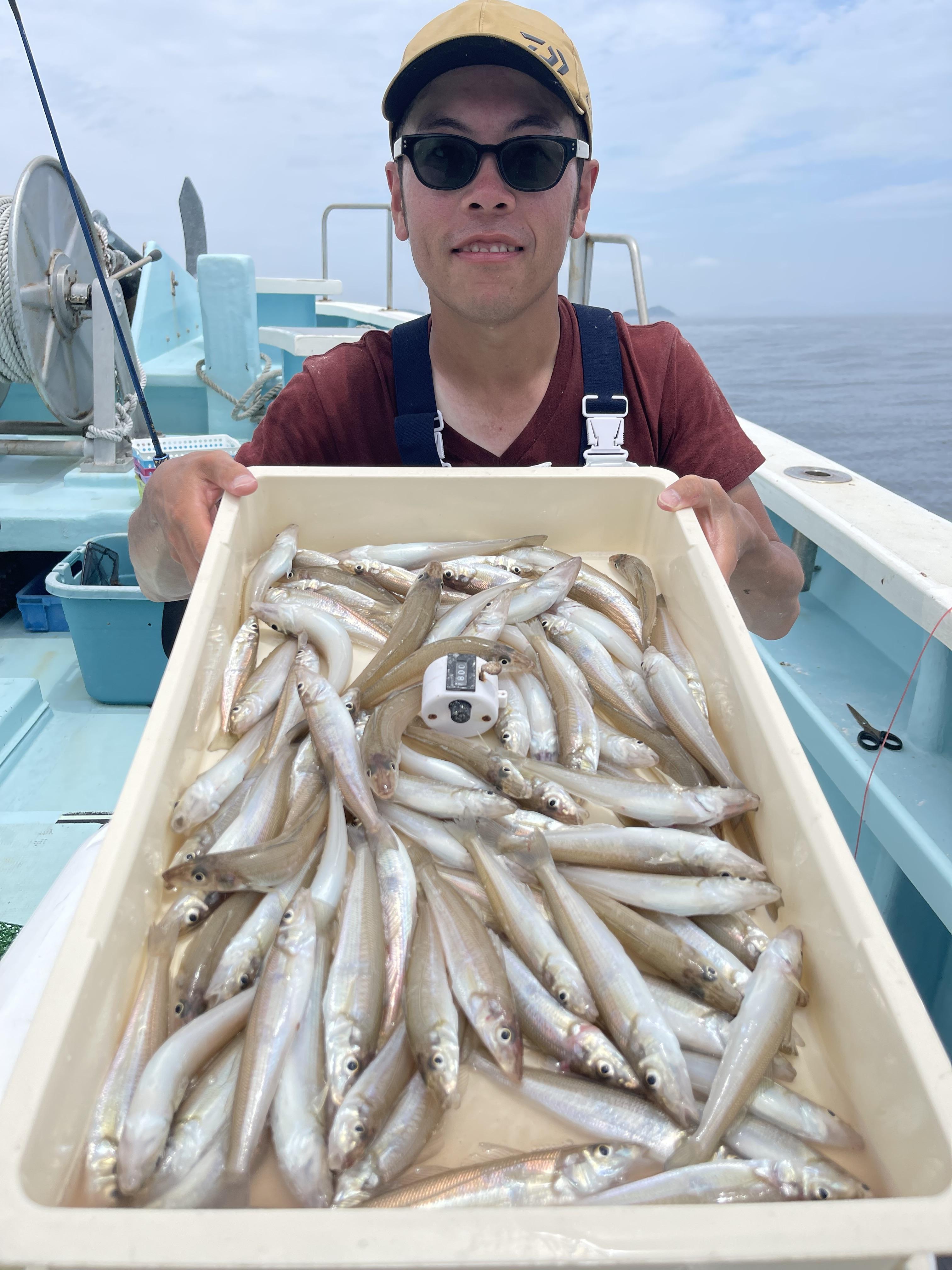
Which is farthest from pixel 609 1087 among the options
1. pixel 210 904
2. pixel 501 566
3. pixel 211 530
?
pixel 211 530

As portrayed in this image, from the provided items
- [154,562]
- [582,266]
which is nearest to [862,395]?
[582,266]

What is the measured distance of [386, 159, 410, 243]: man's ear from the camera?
2.19 meters

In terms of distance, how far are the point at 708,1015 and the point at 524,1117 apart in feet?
0.84

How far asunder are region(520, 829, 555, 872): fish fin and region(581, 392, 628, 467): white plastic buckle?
1312mm

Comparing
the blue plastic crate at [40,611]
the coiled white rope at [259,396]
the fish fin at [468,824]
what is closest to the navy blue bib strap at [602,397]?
the fish fin at [468,824]

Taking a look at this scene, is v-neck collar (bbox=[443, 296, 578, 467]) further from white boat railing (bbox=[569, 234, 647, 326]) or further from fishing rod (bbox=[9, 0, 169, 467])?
white boat railing (bbox=[569, 234, 647, 326])

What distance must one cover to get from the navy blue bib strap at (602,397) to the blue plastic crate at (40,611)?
10.7 ft

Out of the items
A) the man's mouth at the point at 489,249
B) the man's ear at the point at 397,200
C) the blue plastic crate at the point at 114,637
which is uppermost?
the man's ear at the point at 397,200

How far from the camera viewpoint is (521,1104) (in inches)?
34.5

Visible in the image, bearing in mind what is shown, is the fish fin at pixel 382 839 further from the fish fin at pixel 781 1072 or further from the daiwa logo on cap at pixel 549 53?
the daiwa logo on cap at pixel 549 53

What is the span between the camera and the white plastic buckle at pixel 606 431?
218cm

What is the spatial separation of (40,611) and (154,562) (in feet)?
8.45

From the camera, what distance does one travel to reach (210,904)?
3.44 feet

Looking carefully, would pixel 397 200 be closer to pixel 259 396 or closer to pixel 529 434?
pixel 529 434
